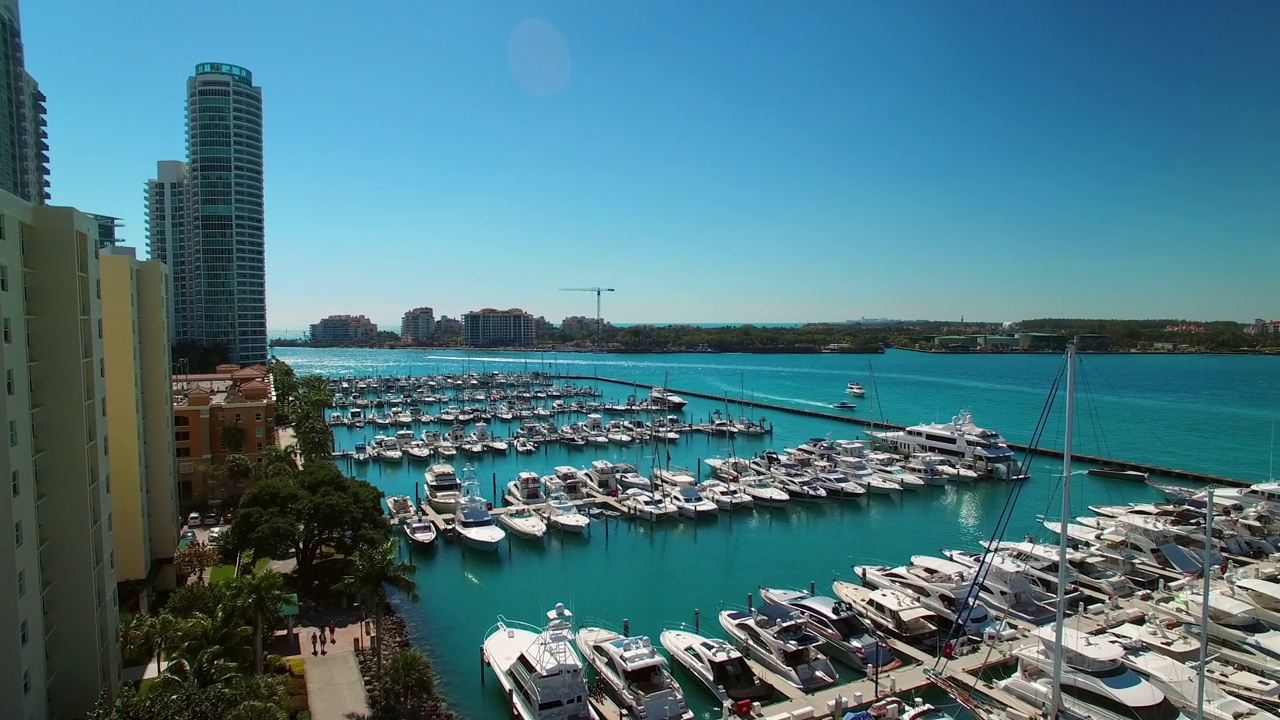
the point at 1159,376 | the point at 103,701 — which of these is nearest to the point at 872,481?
the point at 103,701

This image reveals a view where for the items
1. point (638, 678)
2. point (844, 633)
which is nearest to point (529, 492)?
point (844, 633)

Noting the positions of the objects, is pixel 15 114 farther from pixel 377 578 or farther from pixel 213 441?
pixel 377 578

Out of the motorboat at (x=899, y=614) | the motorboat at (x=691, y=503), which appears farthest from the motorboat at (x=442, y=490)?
the motorboat at (x=899, y=614)

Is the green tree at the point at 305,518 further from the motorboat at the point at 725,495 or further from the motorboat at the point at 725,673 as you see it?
the motorboat at the point at 725,495

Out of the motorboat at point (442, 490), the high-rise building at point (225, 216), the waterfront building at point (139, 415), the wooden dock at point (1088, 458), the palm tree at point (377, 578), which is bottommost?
the wooden dock at point (1088, 458)

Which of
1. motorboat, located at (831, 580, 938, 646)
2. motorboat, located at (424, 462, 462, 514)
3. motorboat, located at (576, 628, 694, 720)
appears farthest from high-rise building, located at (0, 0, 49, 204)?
motorboat, located at (831, 580, 938, 646)

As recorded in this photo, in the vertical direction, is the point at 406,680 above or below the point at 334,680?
above
